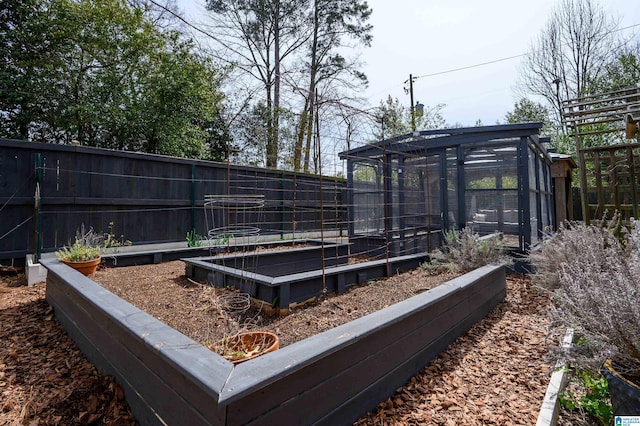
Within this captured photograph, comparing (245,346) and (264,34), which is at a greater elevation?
(264,34)

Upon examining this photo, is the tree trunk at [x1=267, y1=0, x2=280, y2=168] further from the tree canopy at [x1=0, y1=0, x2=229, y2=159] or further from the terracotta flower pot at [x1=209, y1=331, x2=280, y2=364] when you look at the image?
the terracotta flower pot at [x1=209, y1=331, x2=280, y2=364]

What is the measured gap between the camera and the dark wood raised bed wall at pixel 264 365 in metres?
1.18

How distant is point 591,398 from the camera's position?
165 cm

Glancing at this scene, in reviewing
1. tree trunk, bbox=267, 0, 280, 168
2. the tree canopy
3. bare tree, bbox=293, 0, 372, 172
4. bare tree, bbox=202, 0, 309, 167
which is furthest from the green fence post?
bare tree, bbox=293, 0, 372, 172

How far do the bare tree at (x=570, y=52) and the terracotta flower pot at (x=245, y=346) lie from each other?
13981mm

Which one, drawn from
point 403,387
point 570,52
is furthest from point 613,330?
point 570,52

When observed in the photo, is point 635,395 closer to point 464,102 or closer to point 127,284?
point 127,284

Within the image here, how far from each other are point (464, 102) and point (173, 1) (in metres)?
12.3

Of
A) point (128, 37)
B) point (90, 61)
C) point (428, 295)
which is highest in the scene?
point (128, 37)

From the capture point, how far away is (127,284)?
3420 millimetres

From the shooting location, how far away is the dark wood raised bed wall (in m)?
1.18

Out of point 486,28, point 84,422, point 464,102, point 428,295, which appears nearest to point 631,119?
point 428,295

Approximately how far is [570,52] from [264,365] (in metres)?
16.4

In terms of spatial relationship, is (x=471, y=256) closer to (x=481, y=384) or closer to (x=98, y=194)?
(x=481, y=384)
